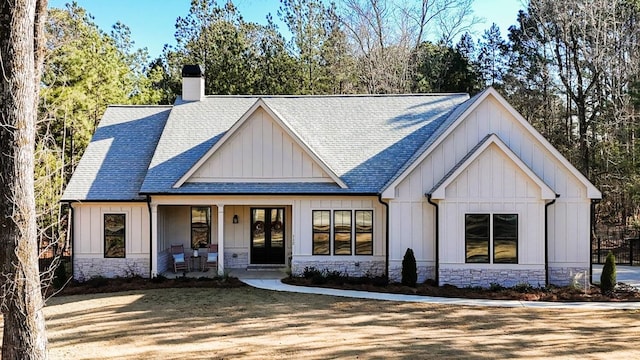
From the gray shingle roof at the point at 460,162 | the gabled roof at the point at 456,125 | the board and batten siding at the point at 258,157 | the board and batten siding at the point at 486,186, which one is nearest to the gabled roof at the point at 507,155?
Answer: the gray shingle roof at the point at 460,162

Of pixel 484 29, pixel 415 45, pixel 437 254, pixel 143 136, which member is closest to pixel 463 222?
pixel 437 254

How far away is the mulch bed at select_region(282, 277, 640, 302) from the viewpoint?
1355cm

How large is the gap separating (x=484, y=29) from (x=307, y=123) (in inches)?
1051

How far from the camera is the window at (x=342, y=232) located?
53.0ft

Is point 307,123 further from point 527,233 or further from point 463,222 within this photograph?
point 527,233

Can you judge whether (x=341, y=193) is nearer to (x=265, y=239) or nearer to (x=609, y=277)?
(x=265, y=239)

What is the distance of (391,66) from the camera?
33.2 m

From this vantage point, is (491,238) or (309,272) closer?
(491,238)

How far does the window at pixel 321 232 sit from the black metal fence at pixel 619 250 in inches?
446

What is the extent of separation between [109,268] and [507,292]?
1214 cm

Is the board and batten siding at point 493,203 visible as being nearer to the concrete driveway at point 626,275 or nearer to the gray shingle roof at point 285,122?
the gray shingle roof at point 285,122

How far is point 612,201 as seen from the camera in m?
29.4

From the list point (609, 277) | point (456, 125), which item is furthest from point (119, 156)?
point (609, 277)

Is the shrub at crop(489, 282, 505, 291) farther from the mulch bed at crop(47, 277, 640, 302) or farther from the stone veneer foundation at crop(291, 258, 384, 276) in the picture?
the stone veneer foundation at crop(291, 258, 384, 276)
